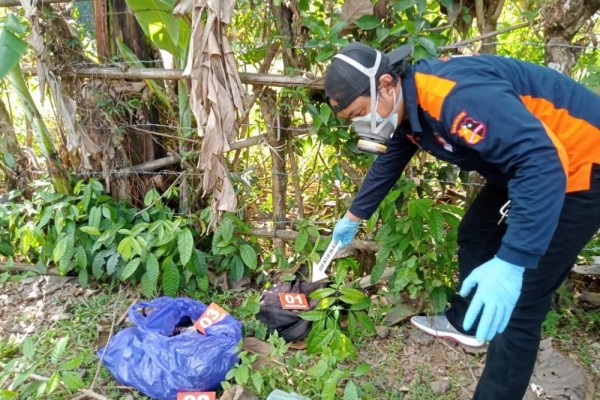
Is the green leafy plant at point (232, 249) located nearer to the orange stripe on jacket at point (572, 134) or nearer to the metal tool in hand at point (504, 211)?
the metal tool in hand at point (504, 211)

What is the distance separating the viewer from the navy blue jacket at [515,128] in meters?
1.39

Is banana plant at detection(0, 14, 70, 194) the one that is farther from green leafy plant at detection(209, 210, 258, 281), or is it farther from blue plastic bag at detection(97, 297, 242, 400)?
blue plastic bag at detection(97, 297, 242, 400)

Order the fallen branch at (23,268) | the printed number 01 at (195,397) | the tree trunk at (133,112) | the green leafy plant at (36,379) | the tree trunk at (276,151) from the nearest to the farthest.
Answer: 1. the green leafy plant at (36,379)
2. the printed number 01 at (195,397)
3. the tree trunk at (276,151)
4. the tree trunk at (133,112)
5. the fallen branch at (23,268)

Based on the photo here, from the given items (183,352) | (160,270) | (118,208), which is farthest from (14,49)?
(183,352)

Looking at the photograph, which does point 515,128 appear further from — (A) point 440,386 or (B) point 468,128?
(A) point 440,386

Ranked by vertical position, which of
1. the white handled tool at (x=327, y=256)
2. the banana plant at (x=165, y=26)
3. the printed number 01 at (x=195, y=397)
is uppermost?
the banana plant at (x=165, y=26)

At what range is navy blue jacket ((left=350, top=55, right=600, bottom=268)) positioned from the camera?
1.39 meters

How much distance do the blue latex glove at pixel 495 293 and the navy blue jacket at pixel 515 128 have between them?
42 millimetres

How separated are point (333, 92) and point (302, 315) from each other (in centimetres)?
127

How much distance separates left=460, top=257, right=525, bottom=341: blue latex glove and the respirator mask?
54cm

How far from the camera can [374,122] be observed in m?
1.75

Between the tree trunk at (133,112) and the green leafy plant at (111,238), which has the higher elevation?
the tree trunk at (133,112)

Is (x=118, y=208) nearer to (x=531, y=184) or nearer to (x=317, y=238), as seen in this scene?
(x=317, y=238)

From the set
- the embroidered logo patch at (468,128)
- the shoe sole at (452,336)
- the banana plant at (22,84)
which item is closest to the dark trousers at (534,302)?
the embroidered logo patch at (468,128)
